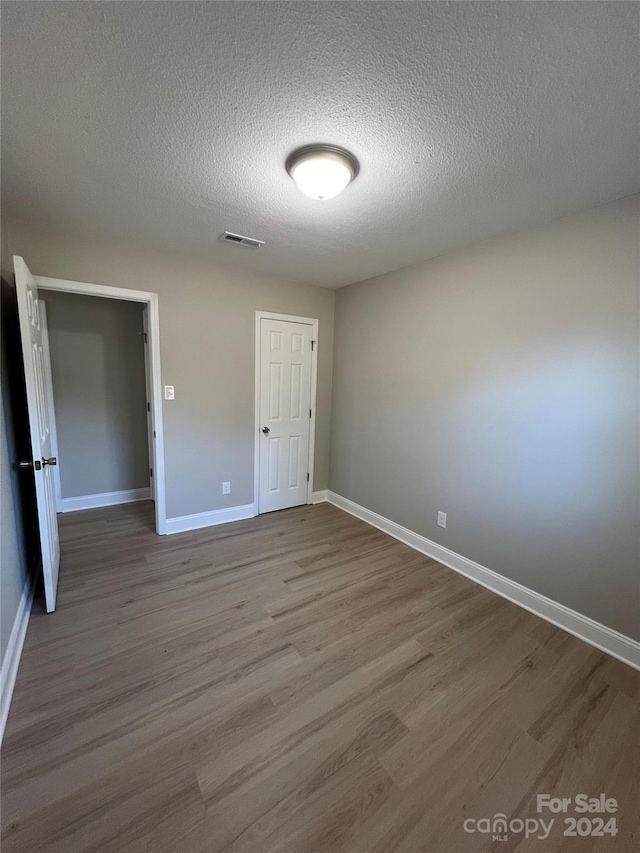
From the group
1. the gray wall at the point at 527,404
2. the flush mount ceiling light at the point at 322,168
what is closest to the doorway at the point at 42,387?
the flush mount ceiling light at the point at 322,168

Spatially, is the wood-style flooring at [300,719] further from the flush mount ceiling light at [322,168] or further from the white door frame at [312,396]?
the flush mount ceiling light at [322,168]

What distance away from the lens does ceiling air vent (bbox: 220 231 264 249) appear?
2.42 meters

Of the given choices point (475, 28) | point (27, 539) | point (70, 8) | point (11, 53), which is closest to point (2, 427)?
point (27, 539)

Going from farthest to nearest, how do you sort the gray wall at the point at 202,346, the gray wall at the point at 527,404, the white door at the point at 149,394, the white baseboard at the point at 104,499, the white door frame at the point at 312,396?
the white baseboard at the point at 104,499, the white door frame at the point at 312,396, the white door at the point at 149,394, the gray wall at the point at 202,346, the gray wall at the point at 527,404

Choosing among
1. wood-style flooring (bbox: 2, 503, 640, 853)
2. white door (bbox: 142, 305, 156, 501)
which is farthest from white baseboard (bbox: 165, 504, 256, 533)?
wood-style flooring (bbox: 2, 503, 640, 853)

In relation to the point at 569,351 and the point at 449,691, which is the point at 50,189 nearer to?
the point at 569,351

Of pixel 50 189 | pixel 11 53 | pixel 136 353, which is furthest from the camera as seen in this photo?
pixel 136 353

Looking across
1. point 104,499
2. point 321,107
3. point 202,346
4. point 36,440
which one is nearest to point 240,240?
point 202,346

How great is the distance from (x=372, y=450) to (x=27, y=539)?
2867mm

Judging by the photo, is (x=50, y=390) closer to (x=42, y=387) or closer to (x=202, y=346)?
(x=42, y=387)

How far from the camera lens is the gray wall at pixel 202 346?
8.82 ft

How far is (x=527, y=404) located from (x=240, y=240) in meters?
2.31

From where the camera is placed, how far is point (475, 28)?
0.96 metres

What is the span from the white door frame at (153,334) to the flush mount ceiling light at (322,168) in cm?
175
